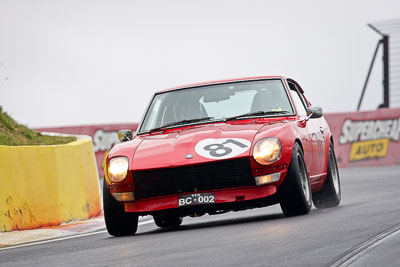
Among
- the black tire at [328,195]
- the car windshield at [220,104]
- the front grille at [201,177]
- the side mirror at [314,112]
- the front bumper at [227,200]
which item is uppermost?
the car windshield at [220,104]

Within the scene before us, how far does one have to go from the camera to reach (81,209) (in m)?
12.3

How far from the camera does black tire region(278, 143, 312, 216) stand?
8898 mm

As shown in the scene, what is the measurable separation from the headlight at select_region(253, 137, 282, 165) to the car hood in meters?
0.08

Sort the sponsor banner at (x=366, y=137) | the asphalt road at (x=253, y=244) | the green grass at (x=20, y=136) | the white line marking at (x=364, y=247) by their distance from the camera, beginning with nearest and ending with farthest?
the white line marking at (x=364, y=247) → the asphalt road at (x=253, y=244) → the green grass at (x=20, y=136) → the sponsor banner at (x=366, y=137)

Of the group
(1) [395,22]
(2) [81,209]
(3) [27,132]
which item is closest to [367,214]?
(2) [81,209]

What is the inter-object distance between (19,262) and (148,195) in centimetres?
178

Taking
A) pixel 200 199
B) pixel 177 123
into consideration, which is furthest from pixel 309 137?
pixel 200 199

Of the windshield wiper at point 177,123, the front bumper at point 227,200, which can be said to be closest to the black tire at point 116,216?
the front bumper at point 227,200

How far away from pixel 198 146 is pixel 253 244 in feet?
6.48

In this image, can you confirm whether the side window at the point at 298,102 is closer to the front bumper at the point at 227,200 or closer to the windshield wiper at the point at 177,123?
the windshield wiper at the point at 177,123

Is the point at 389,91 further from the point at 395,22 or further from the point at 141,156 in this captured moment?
the point at 141,156

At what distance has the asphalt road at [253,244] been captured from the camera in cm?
629

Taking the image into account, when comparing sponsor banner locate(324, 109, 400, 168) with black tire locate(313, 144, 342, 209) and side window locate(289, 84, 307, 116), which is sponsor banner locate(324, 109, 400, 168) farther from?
side window locate(289, 84, 307, 116)

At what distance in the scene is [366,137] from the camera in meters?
27.5
